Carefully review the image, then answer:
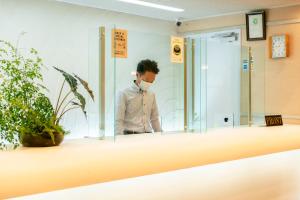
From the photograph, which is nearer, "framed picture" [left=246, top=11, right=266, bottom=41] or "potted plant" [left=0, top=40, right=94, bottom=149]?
"potted plant" [left=0, top=40, right=94, bottom=149]

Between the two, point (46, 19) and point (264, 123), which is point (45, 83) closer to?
point (46, 19)

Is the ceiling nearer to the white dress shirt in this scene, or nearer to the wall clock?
the wall clock

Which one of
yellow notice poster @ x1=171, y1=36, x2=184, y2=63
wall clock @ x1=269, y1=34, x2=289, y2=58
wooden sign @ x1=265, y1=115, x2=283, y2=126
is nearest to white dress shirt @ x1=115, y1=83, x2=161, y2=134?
yellow notice poster @ x1=171, y1=36, x2=184, y2=63

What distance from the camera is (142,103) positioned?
289cm

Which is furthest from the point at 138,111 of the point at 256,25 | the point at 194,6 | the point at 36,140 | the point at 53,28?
the point at 256,25

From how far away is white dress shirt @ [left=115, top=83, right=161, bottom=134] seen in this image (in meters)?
2.60

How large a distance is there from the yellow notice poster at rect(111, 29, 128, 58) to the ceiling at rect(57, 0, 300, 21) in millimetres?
3224

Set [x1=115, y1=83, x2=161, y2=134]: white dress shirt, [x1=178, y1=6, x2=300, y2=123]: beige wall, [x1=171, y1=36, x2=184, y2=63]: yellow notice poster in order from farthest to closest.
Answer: [x1=178, y1=6, x2=300, y2=123]: beige wall
[x1=115, y1=83, x2=161, y2=134]: white dress shirt
[x1=171, y1=36, x2=184, y2=63]: yellow notice poster

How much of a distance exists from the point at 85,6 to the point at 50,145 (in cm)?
422

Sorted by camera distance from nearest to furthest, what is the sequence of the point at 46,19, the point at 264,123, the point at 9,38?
the point at 264,123, the point at 9,38, the point at 46,19

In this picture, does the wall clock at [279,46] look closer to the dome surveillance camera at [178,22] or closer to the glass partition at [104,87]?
the dome surveillance camera at [178,22]

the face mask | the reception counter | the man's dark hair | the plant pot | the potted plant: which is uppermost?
the man's dark hair

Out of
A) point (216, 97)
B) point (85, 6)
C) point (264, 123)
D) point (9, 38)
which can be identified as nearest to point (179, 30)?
point (85, 6)

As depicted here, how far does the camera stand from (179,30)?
6859mm
